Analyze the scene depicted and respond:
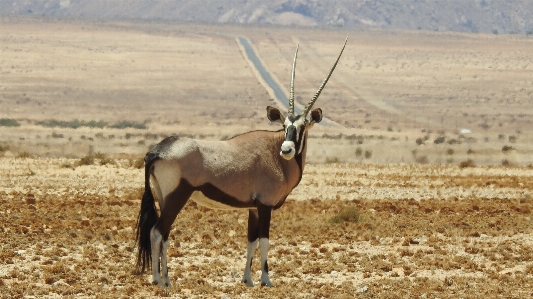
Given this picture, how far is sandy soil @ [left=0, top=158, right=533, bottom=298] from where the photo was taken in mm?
12641

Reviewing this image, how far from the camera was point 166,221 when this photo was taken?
12594mm

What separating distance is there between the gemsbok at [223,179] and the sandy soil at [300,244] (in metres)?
0.52

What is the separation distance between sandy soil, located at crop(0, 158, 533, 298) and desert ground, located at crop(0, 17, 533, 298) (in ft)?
0.17

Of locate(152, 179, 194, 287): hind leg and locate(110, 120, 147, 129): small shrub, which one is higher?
locate(110, 120, 147, 129): small shrub

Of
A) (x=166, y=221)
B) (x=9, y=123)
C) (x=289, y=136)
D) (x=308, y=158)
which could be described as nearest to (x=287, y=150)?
(x=289, y=136)

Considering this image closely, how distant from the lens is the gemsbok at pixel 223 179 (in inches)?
495

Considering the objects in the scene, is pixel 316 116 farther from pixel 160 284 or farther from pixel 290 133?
pixel 160 284

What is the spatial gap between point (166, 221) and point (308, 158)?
38943 millimetres

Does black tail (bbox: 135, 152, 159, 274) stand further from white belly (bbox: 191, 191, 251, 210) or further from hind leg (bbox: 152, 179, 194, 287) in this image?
white belly (bbox: 191, 191, 251, 210)

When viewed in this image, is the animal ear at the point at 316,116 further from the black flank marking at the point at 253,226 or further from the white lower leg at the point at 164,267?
the white lower leg at the point at 164,267

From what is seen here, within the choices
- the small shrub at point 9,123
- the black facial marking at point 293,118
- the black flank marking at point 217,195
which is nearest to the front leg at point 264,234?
the black flank marking at point 217,195

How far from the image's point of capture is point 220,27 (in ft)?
570

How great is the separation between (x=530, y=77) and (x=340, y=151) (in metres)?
73.3

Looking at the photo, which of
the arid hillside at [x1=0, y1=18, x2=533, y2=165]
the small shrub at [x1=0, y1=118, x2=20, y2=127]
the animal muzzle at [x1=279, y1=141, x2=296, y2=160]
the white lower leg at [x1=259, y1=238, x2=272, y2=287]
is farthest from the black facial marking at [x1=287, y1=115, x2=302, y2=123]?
the small shrub at [x1=0, y1=118, x2=20, y2=127]
